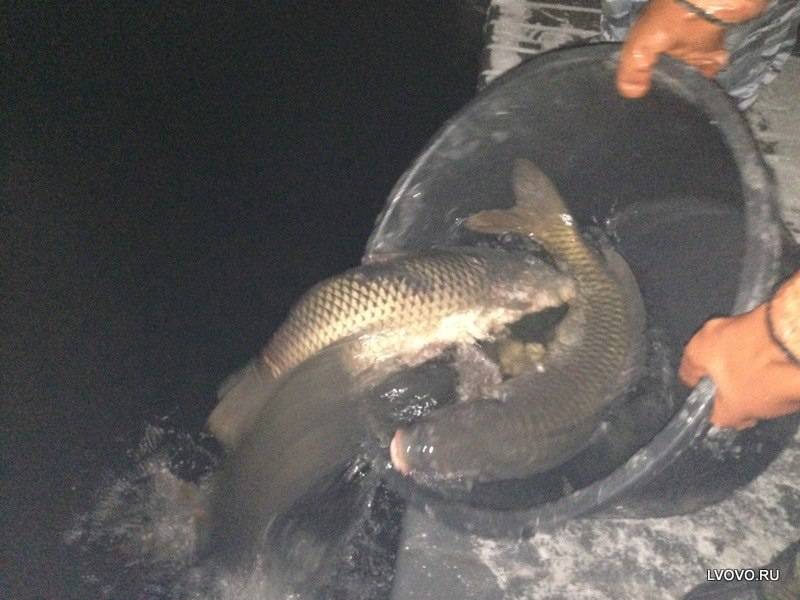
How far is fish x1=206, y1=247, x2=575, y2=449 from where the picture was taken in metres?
2.16

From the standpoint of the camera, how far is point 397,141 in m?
4.66

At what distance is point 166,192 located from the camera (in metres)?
4.36

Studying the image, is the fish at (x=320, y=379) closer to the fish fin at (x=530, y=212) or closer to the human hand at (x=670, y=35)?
the fish fin at (x=530, y=212)

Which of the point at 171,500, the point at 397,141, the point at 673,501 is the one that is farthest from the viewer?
the point at 397,141

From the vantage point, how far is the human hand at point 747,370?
1595mm

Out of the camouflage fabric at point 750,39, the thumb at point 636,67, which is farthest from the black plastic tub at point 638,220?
the camouflage fabric at point 750,39

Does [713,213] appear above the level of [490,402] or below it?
above

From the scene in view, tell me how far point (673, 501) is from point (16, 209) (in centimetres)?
380

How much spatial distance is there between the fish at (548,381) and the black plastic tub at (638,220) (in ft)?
0.18

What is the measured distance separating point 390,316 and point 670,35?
1139mm

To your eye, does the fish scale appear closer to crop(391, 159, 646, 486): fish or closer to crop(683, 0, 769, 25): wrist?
crop(391, 159, 646, 486): fish

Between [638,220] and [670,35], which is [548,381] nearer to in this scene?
[638,220]

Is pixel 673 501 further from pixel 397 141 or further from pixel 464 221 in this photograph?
pixel 397 141

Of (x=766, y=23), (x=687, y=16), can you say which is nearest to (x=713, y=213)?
(x=687, y=16)
